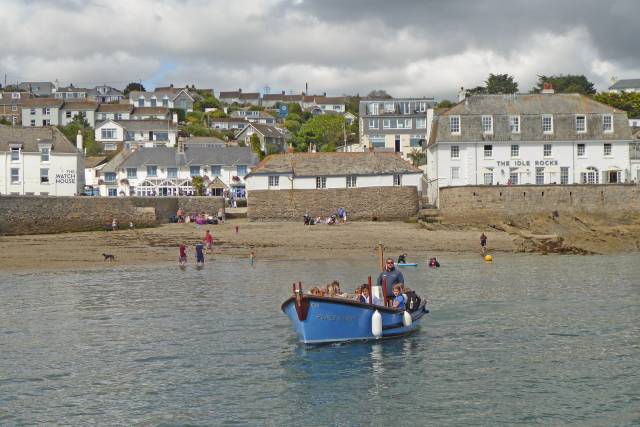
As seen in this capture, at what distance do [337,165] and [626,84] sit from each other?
99428mm

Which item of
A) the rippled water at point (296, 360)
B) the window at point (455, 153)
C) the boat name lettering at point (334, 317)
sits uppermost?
the window at point (455, 153)

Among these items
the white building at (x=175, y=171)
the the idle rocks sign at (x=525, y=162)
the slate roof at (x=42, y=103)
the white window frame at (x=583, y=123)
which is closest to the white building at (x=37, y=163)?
the white building at (x=175, y=171)

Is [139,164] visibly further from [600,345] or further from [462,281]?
[600,345]

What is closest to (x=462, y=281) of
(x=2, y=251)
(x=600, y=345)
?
(x=600, y=345)

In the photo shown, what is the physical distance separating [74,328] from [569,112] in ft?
163

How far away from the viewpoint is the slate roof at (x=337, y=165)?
222 feet

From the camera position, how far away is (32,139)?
72.5 metres

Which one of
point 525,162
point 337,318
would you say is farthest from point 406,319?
point 525,162

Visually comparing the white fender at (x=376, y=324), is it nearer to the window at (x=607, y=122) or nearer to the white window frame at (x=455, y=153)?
the white window frame at (x=455, y=153)

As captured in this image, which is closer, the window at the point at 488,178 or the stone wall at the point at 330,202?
the stone wall at the point at 330,202

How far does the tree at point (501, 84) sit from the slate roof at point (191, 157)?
54.9 meters

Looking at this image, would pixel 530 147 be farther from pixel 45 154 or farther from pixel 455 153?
pixel 45 154

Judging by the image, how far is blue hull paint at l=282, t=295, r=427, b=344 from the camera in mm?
24281

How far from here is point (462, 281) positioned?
3872 cm
